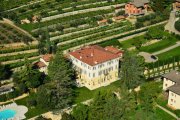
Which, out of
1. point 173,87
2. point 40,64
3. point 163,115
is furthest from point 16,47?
point 163,115

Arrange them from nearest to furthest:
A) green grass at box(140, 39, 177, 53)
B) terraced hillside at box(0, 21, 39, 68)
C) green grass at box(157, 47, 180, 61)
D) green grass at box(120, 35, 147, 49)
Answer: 1. terraced hillside at box(0, 21, 39, 68)
2. green grass at box(157, 47, 180, 61)
3. green grass at box(140, 39, 177, 53)
4. green grass at box(120, 35, 147, 49)

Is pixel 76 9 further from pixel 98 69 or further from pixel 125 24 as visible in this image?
pixel 98 69

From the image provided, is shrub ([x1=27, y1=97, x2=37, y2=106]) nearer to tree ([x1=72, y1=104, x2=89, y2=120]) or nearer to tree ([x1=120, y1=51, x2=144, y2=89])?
tree ([x1=72, y1=104, x2=89, y2=120])

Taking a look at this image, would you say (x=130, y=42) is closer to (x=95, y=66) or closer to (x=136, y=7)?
(x=136, y=7)

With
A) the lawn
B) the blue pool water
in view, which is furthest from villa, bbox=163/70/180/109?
the blue pool water

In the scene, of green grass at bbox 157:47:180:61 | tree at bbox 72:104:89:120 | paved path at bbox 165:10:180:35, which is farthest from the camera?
paved path at bbox 165:10:180:35

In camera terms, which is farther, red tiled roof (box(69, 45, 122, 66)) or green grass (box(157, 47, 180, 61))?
green grass (box(157, 47, 180, 61))

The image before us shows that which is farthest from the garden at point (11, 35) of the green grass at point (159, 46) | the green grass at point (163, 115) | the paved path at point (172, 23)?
the green grass at point (163, 115)
